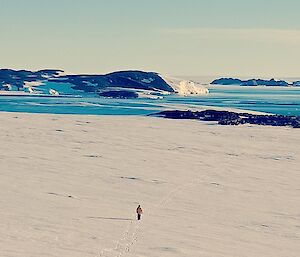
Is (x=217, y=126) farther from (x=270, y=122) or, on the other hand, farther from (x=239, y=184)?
(x=239, y=184)

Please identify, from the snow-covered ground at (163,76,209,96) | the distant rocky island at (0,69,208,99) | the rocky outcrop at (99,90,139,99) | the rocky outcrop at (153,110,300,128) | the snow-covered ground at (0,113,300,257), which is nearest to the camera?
the snow-covered ground at (0,113,300,257)

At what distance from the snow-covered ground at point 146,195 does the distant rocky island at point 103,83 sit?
360 ft

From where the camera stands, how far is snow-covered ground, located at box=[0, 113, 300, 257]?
2377 centimetres

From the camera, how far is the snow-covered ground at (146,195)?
936 inches

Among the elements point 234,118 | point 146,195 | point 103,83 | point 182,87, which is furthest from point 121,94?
point 146,195

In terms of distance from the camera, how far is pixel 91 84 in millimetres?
178875

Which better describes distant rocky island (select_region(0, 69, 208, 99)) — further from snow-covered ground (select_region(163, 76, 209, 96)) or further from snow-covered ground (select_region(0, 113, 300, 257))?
snow-covered ground (select_region(0, 113, 300, 257))

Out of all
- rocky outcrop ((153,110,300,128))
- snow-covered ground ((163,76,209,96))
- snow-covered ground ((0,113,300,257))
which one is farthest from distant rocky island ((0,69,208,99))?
snow-covered ground ((0,113,300,257))

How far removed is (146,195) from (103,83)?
150677 mm

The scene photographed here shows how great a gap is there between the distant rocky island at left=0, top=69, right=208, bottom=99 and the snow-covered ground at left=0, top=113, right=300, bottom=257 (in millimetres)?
109778

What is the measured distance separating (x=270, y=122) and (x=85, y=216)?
58519 mm

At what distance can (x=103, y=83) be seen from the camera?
181875 millimetres

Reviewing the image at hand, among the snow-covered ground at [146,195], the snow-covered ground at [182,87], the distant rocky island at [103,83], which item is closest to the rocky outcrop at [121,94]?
the distant rocky island at [103,83]

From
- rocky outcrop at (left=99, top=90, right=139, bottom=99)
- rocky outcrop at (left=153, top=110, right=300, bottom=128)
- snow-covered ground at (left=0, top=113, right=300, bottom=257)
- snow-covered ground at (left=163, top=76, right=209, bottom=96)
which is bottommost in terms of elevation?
snow-covered ground at (left=0, top=113, right=300, bottom=257)
